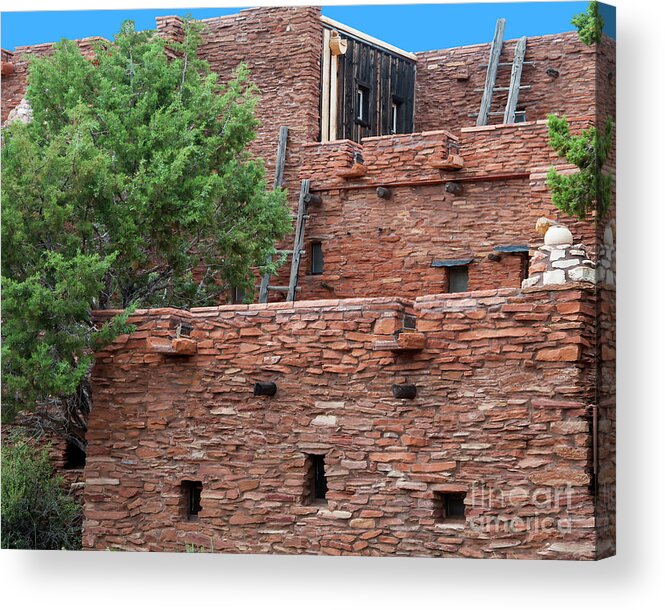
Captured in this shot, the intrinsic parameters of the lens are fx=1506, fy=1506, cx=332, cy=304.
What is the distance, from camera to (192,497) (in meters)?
13.6

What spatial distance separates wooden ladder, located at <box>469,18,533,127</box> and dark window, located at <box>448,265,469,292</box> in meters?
2.08

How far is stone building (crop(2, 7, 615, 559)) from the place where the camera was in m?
12.0

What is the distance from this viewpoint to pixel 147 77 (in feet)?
49.9

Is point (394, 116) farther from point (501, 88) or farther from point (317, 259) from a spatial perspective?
point (317, 259)

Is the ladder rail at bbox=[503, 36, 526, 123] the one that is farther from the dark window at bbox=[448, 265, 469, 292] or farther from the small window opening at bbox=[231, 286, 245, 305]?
the small window opening at bbox=[231, 286, 245, 305]

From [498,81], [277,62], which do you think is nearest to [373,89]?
[277,62]

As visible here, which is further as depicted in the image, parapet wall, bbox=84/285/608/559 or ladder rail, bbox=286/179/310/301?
ladder rail, bbox=286/179/310/301

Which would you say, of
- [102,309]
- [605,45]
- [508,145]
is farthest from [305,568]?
[508,145]

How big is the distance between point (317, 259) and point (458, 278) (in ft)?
6.27

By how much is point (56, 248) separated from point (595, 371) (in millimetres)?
5195

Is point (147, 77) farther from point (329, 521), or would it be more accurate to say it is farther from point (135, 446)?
point (329, 521)

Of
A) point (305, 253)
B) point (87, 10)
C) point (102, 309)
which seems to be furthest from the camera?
point (305, 253)

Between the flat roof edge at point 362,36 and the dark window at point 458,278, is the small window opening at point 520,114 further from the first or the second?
the dark window at point 458,278

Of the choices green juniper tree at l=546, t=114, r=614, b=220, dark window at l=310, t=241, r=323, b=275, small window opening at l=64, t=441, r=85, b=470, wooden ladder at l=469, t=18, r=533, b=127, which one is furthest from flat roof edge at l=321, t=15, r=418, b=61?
small window opening at l=64, t=441, r=85, b=470
